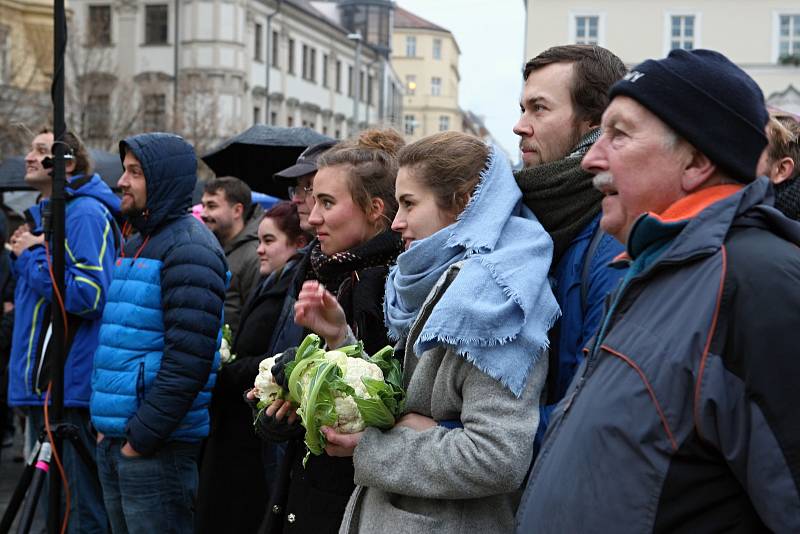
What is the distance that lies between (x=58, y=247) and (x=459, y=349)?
3.14 m

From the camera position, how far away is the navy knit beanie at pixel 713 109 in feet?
7.11

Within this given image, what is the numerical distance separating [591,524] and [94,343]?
13.6ft

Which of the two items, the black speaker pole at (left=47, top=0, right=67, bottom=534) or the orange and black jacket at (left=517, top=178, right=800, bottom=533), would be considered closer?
the orange and black jacket at (left=517, top=178, right=800, bottom=533)

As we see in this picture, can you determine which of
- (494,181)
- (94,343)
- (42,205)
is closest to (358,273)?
(494,181)

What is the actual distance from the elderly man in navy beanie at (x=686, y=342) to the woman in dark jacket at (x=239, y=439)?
298 centimetres

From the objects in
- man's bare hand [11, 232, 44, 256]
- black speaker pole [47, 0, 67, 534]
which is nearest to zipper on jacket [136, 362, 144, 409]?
black speaker pole [47, 0, 67, 534]

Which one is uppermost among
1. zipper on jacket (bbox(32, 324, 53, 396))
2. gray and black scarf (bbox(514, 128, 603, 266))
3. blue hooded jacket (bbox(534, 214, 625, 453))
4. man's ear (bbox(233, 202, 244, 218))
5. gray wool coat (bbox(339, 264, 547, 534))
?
gray and black scarf (bbox(514, 128, 603, 266))

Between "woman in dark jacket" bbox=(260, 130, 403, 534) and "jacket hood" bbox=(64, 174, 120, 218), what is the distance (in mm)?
2272

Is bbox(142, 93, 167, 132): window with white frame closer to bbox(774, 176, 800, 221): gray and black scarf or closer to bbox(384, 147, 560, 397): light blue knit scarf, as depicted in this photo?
bbox(774, 176, 800, 221): gray and black scarf

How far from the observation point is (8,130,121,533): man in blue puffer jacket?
5551mm

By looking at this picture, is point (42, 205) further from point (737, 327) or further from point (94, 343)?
point (737, 327)

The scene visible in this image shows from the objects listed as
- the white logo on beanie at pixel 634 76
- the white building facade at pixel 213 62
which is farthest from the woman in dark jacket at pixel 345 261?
the white building facade at pixel 213 62

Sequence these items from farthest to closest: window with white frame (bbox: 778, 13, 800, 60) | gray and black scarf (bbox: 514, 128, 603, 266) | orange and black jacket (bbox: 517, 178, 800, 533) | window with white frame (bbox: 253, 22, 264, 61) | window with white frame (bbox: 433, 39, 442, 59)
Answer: window with white frame (bbox: 433, 39, 442, 59) → window with white frame (bbox: 253, 22, 264, 61) → window with white frame (bbox: 778, 13, 800, 60) → gray and black scarf (bbox: 514, 128, 603, 266) → orange and black jacket (bbox: 517, 178, 800, 533)

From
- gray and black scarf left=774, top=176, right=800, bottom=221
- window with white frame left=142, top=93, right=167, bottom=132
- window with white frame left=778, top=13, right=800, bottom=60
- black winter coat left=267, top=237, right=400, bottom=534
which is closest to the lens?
black winter coat left=267, top=237, right=400, bottom=534
